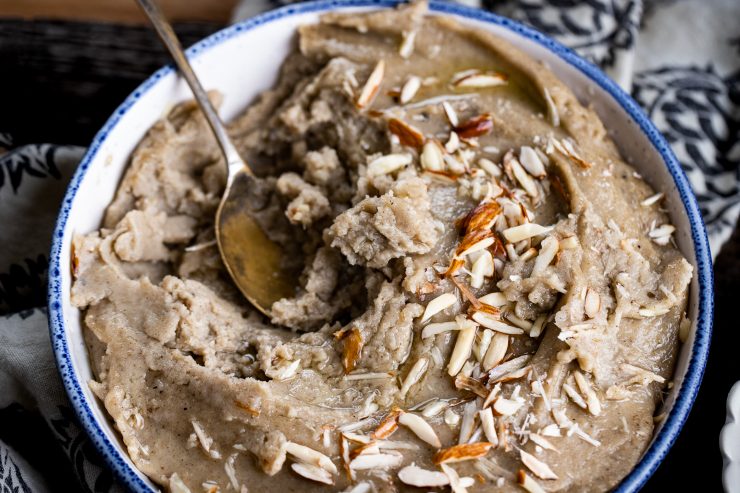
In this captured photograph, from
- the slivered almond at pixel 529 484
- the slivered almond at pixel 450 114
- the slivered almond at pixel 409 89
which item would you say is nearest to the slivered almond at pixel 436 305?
the slivered almond at pixel 529 484

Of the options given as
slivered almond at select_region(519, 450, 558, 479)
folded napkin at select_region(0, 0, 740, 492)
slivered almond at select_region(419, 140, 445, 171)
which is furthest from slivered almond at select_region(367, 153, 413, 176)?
folded napkin at select_region(0, 0, 740, 492)

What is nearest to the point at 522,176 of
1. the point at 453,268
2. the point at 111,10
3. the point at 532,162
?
the point at 532,162

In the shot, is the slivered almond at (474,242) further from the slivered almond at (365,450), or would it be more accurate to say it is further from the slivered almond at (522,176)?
the slivered almond at (365,450)

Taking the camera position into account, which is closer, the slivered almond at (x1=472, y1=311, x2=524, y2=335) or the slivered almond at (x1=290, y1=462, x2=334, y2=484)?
the slivered almond at (x1=290, y1=462, x2=334, y2=484)

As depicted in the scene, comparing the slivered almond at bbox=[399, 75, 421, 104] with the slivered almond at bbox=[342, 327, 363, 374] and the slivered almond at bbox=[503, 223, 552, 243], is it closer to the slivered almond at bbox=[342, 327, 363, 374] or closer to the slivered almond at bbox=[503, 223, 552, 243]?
the slivered almond at bbox=[503, 223, 552, 243]

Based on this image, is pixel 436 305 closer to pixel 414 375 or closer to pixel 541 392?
pixel 414 375

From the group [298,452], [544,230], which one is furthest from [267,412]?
[544,230]
